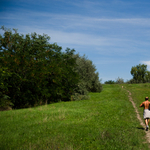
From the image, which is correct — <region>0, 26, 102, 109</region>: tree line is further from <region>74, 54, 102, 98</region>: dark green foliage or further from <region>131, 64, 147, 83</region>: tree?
<region>131, 64, 147, 83</region>: tree

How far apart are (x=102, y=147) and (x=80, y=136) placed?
2.04m

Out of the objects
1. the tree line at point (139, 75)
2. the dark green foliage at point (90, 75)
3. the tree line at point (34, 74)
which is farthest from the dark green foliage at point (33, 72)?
the tree line at point (139, 75)

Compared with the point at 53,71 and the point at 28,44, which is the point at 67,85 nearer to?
the point at 53,71

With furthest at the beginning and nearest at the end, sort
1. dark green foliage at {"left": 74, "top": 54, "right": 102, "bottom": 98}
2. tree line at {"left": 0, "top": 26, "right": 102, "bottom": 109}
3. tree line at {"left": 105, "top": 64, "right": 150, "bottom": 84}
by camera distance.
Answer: tree line at {"left": 105, "top": 64, "right": 150, "bottom": 84} → dark green foliage at {"left": 74, "top": 54, "right": 102, "bottom": 98} → tree line at {"left": 0, "top": 26, "right": 102, "bottom": 109}

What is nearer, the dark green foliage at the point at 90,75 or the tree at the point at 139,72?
the dark green foliage at the point at 90,75

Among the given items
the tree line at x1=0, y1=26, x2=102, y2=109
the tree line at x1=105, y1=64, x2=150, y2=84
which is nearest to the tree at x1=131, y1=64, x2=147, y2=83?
the tree line at x1=105, y1=64, x2=150, y2=84

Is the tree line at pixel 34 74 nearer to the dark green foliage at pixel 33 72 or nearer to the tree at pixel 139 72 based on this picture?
the dark green foliage at pixel 33 72

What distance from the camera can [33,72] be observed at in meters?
29.2

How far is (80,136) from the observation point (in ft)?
34.4

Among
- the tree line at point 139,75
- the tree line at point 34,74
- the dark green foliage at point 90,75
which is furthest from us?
the tree line at point 139,75

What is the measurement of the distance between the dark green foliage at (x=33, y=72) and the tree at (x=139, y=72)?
8943cm

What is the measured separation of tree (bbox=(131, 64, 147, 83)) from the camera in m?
119

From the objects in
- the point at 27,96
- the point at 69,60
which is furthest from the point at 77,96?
the point at 27,96

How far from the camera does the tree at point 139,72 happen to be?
391ft
